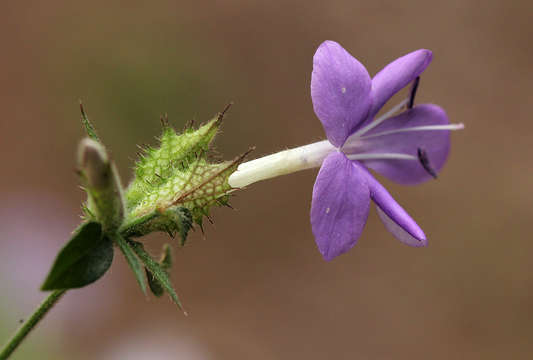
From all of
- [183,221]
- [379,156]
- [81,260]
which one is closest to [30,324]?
[81,260]

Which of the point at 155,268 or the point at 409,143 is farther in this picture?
the point at 409,143

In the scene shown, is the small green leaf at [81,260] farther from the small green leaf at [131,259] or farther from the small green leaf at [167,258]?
the small green leaf at [167,258]

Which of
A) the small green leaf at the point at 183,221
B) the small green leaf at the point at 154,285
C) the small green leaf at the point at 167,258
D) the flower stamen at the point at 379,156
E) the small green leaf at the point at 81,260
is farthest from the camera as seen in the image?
the flower stamen at the point at 379,156

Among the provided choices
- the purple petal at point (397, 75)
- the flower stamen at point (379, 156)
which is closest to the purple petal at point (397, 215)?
the flower stamen at point (379, 156)

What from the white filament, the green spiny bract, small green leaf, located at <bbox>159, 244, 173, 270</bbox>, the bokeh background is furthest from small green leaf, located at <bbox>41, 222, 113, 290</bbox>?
the bokeh background

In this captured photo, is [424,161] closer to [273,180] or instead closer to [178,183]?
[178,183]

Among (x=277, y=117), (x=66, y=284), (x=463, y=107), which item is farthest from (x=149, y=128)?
(x=66, y=284)

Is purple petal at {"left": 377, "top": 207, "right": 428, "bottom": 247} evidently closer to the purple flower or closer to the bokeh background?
the purple flower
